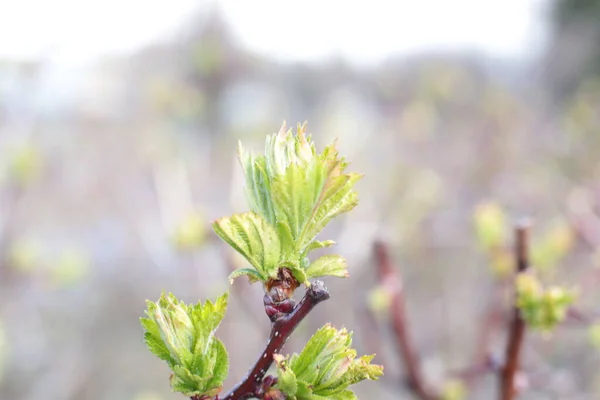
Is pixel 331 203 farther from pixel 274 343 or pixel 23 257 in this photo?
pixel 23 257

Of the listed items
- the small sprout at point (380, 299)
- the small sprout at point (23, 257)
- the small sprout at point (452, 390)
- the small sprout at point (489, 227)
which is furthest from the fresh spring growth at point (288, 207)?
the small sprout at point (23, 257)

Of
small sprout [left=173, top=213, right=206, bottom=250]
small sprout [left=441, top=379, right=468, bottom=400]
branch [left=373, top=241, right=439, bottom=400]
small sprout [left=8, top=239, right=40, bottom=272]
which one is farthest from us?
small sprout [left=8, top=239, right=40, bottom=272]

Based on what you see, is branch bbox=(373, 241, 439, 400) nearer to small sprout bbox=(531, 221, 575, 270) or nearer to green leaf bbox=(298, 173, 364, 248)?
small sprout bbox=(531, 221, 575, 270)

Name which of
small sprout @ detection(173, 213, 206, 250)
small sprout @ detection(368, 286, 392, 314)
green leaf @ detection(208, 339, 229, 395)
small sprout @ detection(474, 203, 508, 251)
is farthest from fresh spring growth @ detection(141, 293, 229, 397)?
small sprout @ detection(173, 213, 206, 250)

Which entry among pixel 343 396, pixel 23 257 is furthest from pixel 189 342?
pixel 23 257

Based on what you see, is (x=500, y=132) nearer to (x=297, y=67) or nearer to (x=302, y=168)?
(x=297, y=67)

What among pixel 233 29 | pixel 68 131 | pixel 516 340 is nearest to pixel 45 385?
pixel 68 131
